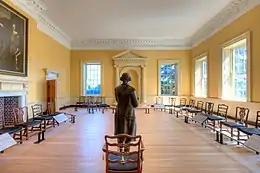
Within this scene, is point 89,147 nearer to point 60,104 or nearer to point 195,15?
point 195,15

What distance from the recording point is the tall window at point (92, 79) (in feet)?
65.1

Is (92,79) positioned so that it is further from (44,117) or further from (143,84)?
(44,117)

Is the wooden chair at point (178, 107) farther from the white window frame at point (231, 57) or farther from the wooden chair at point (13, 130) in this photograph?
the wooden chair at point (13, 130)

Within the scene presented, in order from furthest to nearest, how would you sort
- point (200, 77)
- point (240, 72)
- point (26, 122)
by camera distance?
point (200, 77)
point (240, 72)
point (26, 122)

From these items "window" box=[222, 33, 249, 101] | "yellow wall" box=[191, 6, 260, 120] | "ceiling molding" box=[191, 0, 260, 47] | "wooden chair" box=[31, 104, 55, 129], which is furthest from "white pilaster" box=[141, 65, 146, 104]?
"wooden chair" box=[31, 104, 55, 129]

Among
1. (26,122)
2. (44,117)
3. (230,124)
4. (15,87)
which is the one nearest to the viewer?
(230,124)

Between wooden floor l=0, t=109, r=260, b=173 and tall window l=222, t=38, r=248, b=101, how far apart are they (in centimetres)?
377

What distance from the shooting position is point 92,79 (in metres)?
20.0

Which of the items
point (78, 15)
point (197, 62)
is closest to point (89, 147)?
point (78, 15)

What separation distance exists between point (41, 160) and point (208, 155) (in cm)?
325

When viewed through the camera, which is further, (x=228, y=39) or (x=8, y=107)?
(x=228, y=39)

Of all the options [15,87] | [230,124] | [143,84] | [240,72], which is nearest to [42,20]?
[15,87]

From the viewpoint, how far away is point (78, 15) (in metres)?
12.5

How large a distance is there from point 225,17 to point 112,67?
30.6ft
